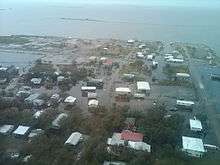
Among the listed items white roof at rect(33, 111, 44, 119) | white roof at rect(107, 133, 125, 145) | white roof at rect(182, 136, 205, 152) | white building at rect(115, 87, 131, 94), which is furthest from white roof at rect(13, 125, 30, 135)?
white roof at rect(182, 136, 205, 152)

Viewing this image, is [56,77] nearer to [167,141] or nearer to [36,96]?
[36,96]

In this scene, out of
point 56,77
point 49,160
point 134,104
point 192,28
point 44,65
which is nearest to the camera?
point 49,160

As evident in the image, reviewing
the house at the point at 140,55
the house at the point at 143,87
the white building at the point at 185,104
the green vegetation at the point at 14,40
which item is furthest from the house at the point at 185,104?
the green vegetation at the point at 14,40

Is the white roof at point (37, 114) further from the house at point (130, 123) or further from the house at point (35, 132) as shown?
the house at point (130, 123)

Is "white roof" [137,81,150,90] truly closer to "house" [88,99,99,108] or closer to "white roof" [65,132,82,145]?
"house" [88,99,99,108]

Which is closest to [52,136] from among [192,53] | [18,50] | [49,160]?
[49,160]

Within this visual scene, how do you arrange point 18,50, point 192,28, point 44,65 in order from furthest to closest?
point 192,28
point 18,50
point 44,65

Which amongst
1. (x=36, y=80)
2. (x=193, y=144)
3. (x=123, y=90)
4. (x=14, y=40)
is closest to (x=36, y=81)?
(x=36, y=80)
